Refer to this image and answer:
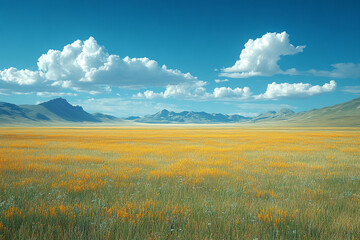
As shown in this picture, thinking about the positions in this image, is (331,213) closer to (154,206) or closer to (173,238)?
(173,238)

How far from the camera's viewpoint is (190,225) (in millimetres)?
5586

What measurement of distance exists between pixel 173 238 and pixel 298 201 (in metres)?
5.32

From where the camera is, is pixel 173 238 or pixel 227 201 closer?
pixel 173 238

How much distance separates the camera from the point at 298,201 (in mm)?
7645

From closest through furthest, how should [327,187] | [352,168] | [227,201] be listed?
1. [227,201]
2. [327,187]
3. [352,168]

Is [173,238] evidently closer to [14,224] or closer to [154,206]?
[154,206]

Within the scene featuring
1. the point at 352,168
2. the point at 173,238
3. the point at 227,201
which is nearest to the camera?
the point at 173,238

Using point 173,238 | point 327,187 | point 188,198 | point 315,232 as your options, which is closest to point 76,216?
point 173,238

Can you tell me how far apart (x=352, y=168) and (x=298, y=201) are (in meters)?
11.4

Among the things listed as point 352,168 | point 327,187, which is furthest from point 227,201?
point 352,168

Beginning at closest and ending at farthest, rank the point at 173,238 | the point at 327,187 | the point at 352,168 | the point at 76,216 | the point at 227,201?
1. the point at 173,238
2. the point at 76,216
3. the point at 227,201
4. the point at 327,187
5. the point at 352,168

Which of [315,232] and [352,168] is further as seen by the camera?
[352,168]

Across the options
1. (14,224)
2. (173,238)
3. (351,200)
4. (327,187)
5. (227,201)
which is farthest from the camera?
(327,187)

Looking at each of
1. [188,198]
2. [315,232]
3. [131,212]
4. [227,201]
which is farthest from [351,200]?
[131,212]
